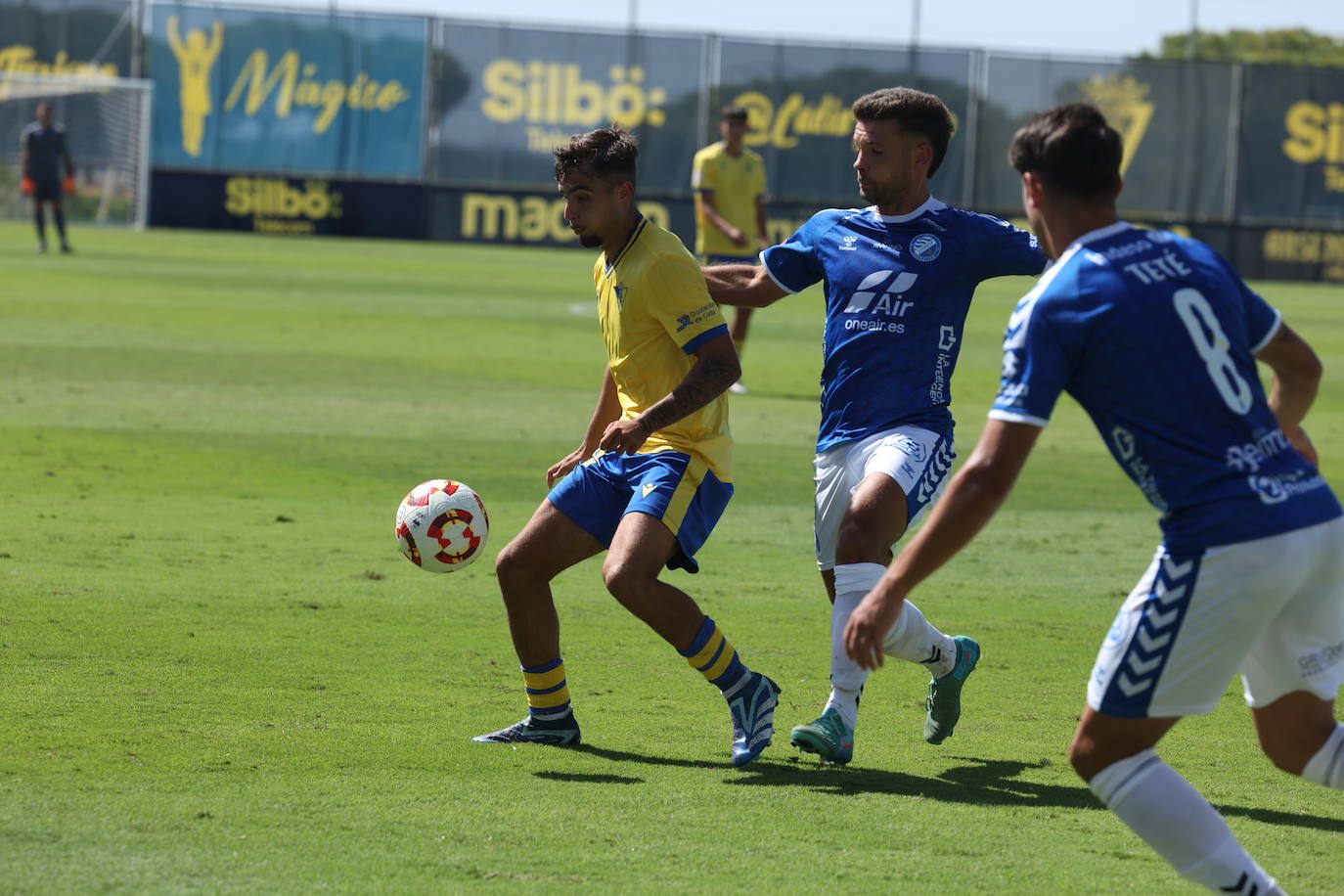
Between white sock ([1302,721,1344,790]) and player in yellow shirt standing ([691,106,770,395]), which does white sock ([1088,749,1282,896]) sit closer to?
white sock ([1302,721,1344,790])

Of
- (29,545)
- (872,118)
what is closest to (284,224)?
(29,545)

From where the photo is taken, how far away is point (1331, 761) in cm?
394

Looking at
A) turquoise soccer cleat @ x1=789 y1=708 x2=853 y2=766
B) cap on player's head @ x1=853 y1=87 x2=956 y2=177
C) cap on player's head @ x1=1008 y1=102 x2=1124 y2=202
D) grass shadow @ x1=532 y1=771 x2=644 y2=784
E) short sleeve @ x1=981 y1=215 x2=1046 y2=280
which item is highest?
cap on player's head @ x1=853 y1=87 x2=956 y2=177

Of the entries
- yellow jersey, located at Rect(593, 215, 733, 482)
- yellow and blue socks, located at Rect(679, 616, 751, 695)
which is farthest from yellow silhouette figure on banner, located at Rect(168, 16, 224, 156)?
yellow and blue socks, located at Rect(679, 616, 751, 695)

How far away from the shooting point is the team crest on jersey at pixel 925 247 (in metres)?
5.77

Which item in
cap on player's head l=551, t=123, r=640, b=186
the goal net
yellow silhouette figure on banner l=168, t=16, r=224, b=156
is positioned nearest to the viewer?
cap on player's head l=551, t=123, r=640, b=186

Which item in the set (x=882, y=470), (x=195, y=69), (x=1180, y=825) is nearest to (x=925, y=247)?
(x=882, y=470)

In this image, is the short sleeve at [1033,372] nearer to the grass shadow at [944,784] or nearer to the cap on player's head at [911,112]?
the grass shadow at [944,784]

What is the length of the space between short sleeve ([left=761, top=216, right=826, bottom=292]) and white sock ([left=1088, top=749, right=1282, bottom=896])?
263 centimetres

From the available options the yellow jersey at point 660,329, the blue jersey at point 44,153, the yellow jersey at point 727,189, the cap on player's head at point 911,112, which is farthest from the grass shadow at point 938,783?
the blue jersey at point 44,153

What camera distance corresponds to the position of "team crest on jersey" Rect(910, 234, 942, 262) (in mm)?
5766

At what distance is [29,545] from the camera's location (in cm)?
841

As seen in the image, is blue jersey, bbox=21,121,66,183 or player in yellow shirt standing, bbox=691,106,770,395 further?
blue jersey, bbox=21,121,66,183

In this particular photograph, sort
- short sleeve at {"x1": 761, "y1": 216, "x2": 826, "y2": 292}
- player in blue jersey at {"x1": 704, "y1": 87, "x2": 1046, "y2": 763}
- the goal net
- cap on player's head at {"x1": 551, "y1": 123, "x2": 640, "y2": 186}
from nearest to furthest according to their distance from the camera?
cap on player's head at {"x1": 551, "y1": 123, "x2": 640, "y2": 186}
player in blue jersey at {"x1": 704, "y1": 87, "x2": 1046, "y2": 763}
short sleeve at {"x1": 761, "y1": 216, "x2": 826, "y2": 292}
the goal net
